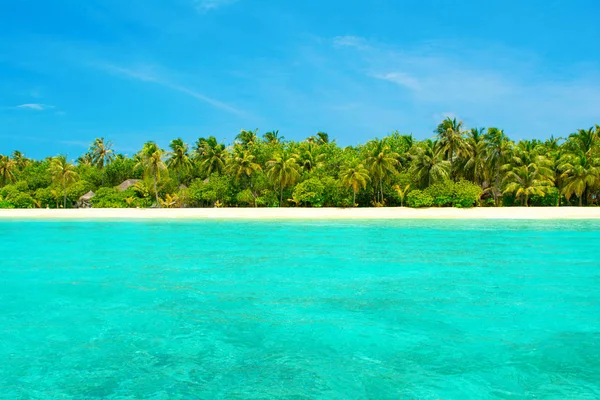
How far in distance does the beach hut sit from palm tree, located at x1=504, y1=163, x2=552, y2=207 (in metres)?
49.1

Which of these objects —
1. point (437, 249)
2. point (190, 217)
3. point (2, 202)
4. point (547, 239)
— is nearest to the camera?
point (437, 249)

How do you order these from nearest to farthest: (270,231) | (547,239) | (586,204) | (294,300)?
(294,300) < (547,239) < (270,231) < (586,204)

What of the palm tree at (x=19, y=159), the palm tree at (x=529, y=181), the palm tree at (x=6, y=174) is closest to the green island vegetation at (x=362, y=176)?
the palm tree at (x=529, y=181)

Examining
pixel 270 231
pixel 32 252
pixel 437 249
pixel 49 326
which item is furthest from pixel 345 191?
pixel 49 326

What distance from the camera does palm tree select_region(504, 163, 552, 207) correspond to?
4428 cm

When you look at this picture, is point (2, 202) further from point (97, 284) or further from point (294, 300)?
point (294, 300)

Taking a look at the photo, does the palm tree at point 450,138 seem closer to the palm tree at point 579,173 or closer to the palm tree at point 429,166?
the palm tree at point 429,166

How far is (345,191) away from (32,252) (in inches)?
1339

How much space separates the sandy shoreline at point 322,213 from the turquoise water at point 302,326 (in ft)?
76.1

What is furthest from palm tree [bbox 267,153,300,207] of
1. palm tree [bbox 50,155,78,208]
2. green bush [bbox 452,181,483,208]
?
palm tree [bbox 50,155,78,208]

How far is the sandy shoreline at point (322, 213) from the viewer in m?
40.4

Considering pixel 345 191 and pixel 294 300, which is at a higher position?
pixel 345 191

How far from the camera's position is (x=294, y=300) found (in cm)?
1107

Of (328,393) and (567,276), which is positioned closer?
(328,393)
